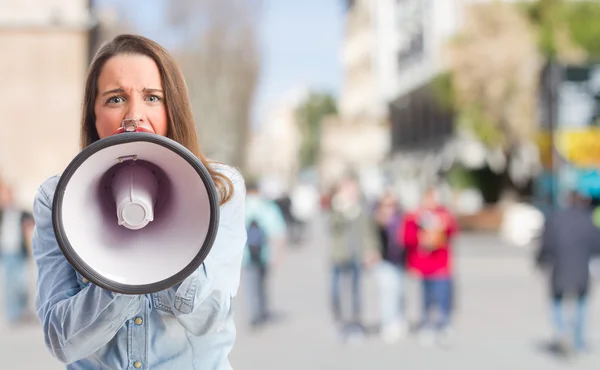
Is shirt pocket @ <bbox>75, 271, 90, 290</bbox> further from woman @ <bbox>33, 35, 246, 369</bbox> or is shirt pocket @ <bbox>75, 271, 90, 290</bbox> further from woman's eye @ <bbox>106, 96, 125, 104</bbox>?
woman's eye @ <bbox>106, 96, 125, 104</bbox>

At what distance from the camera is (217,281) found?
1.74 m

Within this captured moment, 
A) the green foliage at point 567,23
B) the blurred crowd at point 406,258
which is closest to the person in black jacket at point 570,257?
the blurred crowd at point 406,258

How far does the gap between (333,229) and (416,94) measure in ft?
146

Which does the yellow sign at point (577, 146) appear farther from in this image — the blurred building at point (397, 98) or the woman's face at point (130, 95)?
the woman's face at point (130, 95)

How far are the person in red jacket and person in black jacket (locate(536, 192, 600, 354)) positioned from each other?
40.9 inches

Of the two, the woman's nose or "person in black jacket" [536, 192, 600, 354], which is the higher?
the woman's nose

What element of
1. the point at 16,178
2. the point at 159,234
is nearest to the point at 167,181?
the point at 159,234

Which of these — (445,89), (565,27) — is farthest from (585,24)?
(445,89)

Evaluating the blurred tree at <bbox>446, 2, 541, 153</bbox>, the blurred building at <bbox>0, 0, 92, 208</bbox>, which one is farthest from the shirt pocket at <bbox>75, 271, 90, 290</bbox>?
the blurred tree at <bbox>446, 2, 541, 153</bbox>

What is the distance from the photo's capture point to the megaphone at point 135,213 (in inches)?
63.2

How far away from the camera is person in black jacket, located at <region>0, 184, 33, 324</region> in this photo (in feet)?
Result: 40.2

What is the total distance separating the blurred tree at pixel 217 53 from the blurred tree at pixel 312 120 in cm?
6909

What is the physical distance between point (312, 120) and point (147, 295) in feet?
399

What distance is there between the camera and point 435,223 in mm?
10312
